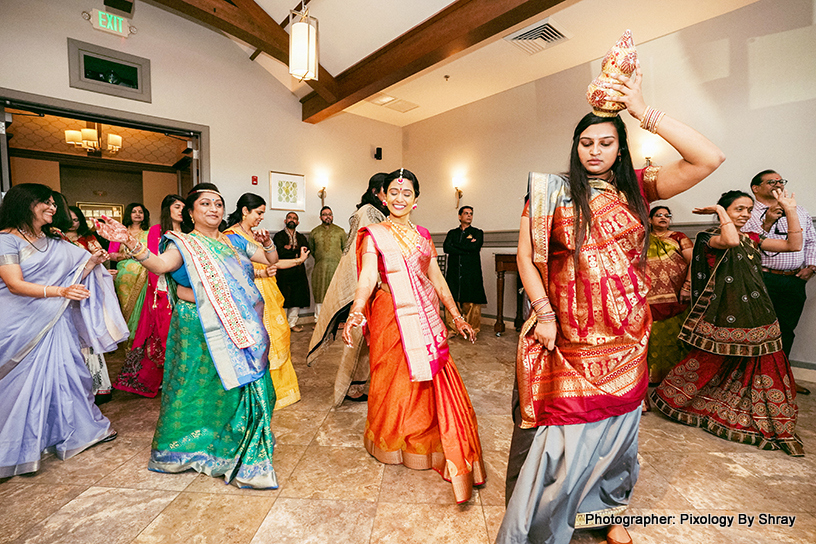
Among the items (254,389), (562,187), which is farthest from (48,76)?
(562,187)

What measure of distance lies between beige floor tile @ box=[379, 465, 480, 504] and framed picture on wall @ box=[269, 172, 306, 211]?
15.3 ft

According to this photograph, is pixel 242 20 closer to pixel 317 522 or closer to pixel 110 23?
pixel 110 23

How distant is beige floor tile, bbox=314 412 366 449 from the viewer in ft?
6.95

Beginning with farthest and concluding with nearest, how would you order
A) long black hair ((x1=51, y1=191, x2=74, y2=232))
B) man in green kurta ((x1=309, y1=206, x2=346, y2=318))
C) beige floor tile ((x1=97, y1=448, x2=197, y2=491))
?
man in green kurta ((x1=309, y1=206, x2=346, y2=318)), long black hair ((x1=51, y1=191, x2=74, y2=232)), beige floor tile ((x1=97, y1=448, x2=197, y2=491))

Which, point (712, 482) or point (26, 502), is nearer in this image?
point (26, 502)

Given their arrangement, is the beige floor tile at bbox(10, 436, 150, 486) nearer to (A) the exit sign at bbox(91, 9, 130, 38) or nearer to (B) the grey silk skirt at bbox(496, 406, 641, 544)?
(B) the grey silk skirt at bbox(496, 406, 641, 544)

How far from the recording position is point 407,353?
1710 millimetres

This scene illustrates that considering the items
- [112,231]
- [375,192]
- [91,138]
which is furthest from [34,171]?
[375,192]

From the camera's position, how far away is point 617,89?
43.5 inches

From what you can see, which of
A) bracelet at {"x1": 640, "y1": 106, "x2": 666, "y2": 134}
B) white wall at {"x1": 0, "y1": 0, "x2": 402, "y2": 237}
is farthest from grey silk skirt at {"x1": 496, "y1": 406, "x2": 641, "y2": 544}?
white wall at {"x1": 0, "y1": 0, "x2": 402, "y2": 237}

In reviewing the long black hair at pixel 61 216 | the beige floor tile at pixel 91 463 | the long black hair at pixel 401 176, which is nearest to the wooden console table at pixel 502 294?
the long black hair at pixel 401 176

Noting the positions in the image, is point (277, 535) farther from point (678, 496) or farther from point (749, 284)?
point (749, 284)

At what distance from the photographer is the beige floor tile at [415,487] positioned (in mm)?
1604

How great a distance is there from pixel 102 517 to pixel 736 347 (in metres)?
3.37
